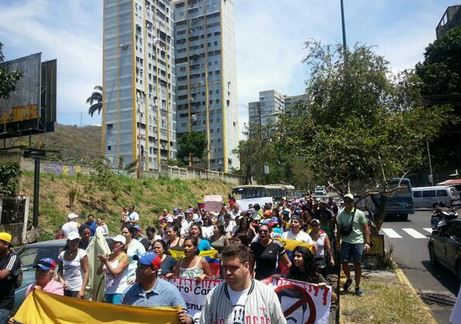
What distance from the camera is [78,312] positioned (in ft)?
16.8

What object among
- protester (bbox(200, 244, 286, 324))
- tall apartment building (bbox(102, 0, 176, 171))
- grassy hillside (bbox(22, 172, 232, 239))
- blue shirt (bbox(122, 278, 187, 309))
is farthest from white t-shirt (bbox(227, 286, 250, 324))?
tall apartment building (bbox(102, 0, 176, 171))

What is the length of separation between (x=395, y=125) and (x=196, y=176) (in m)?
41.8

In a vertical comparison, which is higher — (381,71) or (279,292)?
(381,71)

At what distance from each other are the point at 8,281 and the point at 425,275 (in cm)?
955

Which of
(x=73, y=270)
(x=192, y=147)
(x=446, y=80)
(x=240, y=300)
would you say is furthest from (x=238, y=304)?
(x=192, y=147)

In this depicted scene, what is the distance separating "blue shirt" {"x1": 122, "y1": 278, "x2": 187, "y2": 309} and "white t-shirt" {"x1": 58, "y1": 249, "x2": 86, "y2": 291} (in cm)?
270

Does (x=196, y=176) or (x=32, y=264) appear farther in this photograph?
(x=196, y=176)

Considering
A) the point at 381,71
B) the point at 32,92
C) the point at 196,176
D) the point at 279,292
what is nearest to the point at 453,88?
the point at 196,176

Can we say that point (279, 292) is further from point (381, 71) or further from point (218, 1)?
point (218, 1)

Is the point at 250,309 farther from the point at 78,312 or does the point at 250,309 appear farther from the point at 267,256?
the point at 267,256

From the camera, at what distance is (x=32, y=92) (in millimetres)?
25797

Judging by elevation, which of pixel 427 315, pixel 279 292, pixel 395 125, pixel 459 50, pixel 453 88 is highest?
pixel 459 50

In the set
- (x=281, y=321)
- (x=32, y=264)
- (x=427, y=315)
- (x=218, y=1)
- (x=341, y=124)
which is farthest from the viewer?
(x=218, y=1)

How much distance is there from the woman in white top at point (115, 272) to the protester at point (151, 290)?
7.25 feet
